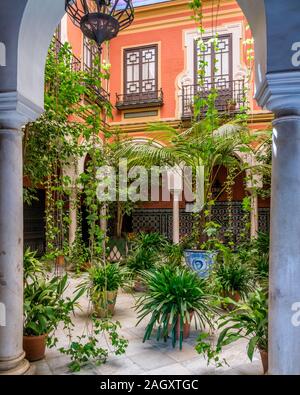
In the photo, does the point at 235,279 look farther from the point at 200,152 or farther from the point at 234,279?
the point at 200,152

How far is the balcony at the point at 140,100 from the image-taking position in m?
9.82

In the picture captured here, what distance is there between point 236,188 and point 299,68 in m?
8.77

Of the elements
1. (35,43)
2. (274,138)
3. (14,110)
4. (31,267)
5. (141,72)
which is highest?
(141,72)

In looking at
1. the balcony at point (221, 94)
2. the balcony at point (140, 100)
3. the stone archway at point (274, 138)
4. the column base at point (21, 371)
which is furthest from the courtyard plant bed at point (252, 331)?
the balcony at point (140, 100)

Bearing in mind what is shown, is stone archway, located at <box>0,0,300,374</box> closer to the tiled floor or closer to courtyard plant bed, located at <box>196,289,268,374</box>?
courtyard plant bed, located at <box>196,289,268,374</box>

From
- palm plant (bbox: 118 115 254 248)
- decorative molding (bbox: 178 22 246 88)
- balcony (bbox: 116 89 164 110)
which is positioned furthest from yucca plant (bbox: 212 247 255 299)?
balcony (bbox: 116 89 164 110)

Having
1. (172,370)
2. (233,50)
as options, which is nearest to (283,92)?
(172,370)

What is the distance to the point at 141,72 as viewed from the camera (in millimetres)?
10078

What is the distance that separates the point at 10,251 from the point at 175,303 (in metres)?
1.66

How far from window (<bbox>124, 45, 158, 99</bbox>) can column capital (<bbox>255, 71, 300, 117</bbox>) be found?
8.22 metres

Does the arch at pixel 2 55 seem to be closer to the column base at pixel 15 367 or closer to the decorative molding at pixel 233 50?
the column base at pixel 15 367

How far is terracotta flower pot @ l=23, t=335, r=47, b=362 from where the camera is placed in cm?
283

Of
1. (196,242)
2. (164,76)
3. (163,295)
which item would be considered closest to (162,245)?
(196,242)
